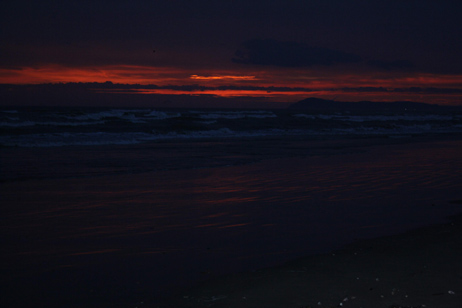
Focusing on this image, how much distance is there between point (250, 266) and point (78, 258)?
2005mm

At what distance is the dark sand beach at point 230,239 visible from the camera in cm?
430

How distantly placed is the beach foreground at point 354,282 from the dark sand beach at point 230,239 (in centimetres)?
2

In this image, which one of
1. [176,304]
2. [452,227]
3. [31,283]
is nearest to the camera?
[176,304]

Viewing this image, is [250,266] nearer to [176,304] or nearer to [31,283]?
[176,304]

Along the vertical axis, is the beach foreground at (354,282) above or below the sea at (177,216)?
above

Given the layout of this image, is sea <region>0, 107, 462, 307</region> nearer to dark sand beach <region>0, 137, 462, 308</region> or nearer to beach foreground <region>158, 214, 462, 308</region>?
dark sand beach <region>0, 137, 462, 308</region>

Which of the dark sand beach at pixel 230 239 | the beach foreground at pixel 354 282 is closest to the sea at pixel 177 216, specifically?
the dark sand beach at pixel 230 239

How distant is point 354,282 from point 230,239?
207cm

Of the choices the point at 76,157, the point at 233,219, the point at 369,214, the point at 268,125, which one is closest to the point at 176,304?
the point at 233,219

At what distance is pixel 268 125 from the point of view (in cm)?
4322

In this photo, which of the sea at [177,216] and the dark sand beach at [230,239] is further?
the sea at [177,216]

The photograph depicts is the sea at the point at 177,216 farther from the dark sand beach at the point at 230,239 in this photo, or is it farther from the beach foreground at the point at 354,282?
the beach foreground at the point at 354,282

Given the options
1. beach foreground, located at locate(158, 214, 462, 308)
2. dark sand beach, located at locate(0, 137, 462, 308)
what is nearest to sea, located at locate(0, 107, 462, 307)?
dark sand beach, located at locate(0, 137, 462, 308)

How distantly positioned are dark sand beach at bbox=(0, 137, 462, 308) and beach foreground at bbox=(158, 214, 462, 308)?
0.02m
